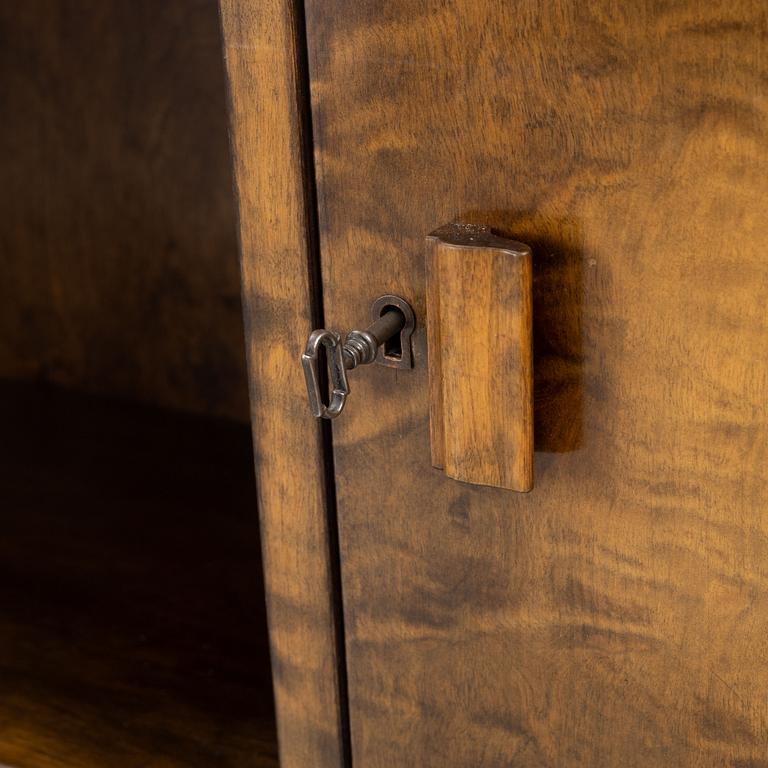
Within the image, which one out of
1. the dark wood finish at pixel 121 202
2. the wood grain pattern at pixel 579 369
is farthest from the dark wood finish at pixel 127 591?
the wood grain pattern at pixel 579 369

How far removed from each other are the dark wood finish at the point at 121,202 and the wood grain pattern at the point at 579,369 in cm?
71

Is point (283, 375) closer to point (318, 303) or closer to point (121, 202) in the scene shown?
point (318, 303)

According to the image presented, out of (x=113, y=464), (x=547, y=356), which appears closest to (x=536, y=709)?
(x=547, y=356)

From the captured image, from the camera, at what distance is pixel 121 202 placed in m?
1.33

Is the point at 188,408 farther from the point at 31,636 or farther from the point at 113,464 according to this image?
the point at 31,636

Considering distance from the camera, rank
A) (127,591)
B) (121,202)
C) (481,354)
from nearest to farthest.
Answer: (481,354), (127,591), (121,202)

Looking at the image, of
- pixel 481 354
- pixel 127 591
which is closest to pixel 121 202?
pixel 127 591

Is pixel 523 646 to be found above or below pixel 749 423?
below

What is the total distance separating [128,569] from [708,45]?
0.80m

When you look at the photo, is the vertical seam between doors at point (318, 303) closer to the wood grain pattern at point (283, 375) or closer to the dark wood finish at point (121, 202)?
the wood grain pattern at point (283, 375)

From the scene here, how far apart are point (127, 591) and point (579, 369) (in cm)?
65

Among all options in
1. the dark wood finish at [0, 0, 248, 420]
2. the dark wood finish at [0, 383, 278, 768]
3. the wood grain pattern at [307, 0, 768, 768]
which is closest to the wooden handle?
the wood grain pattern at [307, 0, 768, 768]

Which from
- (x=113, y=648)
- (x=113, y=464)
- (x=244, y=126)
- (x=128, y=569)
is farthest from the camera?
(x=113, y=464)

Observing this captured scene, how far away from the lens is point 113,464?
50.4 inches
